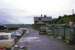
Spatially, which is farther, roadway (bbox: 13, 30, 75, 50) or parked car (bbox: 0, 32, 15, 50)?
roadway (bbox: 13, 30, 75, 50)

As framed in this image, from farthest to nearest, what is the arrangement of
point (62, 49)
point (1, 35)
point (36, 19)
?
point (36, 19), point (62, 49), point (1, 35)

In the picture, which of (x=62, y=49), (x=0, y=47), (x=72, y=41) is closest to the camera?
(x=0, y=47)

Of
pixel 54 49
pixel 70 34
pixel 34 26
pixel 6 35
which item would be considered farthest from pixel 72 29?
pixel 34 26

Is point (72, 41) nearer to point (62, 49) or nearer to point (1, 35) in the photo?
point (62, 49)

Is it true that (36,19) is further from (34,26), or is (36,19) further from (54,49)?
(54,49)

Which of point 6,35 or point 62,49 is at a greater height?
point 6,35

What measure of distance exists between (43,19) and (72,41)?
314 ft

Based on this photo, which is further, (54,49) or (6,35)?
(54,49)

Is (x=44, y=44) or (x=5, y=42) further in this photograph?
(x=44, y=44)

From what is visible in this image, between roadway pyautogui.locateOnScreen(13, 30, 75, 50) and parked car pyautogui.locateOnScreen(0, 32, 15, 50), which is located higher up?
parked car pyautogui.locateOnScreen(0, 32, 15, 50)

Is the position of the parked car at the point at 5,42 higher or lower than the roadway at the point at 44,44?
higher

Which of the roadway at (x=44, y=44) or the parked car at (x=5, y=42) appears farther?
the roadway at (x=44, y=44)

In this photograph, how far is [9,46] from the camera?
12695 mm

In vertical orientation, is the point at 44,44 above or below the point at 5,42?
below
